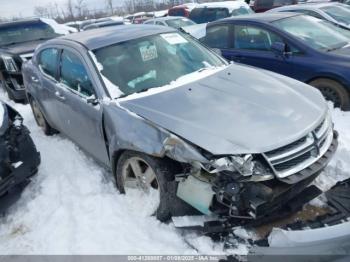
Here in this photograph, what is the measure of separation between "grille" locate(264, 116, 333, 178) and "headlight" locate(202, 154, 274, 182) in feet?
0.28

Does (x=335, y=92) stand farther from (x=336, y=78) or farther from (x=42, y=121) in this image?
(x=42, y=121)

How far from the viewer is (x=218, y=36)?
20.9 ft

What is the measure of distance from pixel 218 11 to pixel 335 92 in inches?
328

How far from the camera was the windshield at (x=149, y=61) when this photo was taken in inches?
131

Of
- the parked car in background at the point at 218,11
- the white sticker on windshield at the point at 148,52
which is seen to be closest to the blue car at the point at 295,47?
the white sticker on windshield at the point at 148,52

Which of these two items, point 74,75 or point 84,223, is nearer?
point 84,223

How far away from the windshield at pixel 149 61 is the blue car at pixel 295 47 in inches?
71.9

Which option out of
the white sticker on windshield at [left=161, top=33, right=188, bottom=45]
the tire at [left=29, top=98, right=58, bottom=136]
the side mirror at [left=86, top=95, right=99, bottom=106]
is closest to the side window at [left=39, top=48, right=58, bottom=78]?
the tire at [left=29, top=98, right=58, bottom=136]

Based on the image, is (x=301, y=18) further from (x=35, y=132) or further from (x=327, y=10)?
(x=35, y=132)

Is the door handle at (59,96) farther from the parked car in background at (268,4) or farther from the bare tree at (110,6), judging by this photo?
the bare tree at (110,6)

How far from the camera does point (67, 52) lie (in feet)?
12.7

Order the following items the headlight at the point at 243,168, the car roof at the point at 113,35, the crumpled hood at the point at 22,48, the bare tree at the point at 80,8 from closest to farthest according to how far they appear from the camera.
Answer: the headlight at the point at 243,168 < the car roof at the point at 113,35 < the crumpled hood at the point at 22,48 < the bare tree at the point at 80,8

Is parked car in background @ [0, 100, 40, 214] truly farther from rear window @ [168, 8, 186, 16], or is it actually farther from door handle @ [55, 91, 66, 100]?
rear window @ [168, 8, 186, 16]

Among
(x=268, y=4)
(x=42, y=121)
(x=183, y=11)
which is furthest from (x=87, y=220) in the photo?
(x=183, y=11)
